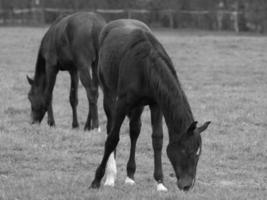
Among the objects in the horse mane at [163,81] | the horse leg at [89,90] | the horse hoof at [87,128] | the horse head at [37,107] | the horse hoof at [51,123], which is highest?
the horse mane at [163,81]

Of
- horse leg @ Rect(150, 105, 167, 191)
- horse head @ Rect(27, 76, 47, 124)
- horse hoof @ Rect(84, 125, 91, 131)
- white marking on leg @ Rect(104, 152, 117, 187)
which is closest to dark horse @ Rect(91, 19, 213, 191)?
horse leg @ Rect(150, 105, 167, 191)

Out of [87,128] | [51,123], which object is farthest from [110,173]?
[51,123]

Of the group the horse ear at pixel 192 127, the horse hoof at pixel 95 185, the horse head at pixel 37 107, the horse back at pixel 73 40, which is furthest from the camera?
the horse head at pixel 37 107

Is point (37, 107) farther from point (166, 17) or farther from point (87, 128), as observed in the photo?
point (166, 17)

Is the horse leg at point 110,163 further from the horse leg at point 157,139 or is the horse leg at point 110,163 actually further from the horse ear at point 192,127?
the horse ear at point 192,127

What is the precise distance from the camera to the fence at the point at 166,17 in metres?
33.8

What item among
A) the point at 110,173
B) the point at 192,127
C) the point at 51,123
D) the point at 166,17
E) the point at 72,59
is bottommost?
the point at 166,17

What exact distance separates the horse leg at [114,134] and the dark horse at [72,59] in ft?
12.4

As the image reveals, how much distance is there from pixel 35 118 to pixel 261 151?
410cm

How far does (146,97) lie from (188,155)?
83 centimetres

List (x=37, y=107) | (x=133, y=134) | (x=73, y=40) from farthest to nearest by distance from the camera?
(x=37, y=107) → (x=73, y=40) → (x=133, y=134)

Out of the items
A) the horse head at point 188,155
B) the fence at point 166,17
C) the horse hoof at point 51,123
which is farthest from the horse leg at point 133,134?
the fence at point 166,17

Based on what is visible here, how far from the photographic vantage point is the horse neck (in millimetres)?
6535

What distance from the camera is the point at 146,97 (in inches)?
273
